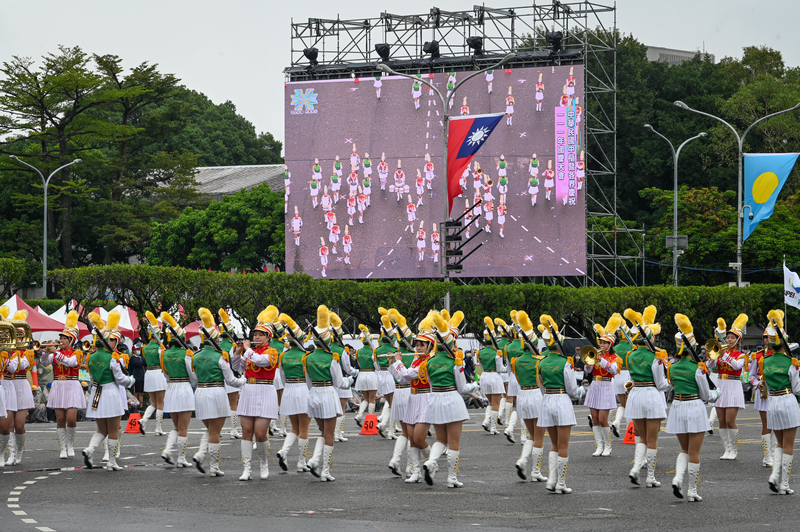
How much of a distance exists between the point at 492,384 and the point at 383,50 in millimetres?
26475

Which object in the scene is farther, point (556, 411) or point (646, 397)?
point (646, 397)

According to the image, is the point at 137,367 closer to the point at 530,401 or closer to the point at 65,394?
the point at 65,394

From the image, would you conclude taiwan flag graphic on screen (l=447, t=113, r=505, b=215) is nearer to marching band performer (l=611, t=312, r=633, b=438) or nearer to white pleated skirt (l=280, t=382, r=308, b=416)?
marching band performer (l=611, t=312, r=633, b=438)

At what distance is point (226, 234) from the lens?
54531 millimetres

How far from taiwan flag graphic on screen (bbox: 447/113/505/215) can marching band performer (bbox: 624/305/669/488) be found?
13.2m

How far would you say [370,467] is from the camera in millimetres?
15148

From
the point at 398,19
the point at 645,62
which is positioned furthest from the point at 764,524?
the point at 645,62

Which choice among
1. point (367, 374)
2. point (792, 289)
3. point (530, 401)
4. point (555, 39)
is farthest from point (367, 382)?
point (555, 39)

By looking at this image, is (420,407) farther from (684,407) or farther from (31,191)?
(31,191)

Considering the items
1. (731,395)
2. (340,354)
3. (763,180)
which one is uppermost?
(763,180)

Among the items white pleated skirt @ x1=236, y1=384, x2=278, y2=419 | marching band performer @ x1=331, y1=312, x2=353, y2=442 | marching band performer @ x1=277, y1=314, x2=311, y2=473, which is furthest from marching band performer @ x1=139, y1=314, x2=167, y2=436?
white pleated skirt @ x1=236, y1=384, x2=278, y2=419

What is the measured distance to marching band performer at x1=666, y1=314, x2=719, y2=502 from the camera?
11.7 m

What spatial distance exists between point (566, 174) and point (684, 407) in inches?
1161

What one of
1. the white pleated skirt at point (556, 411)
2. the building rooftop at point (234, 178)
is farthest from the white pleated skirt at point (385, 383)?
the building rooftop at point (234, 178)
